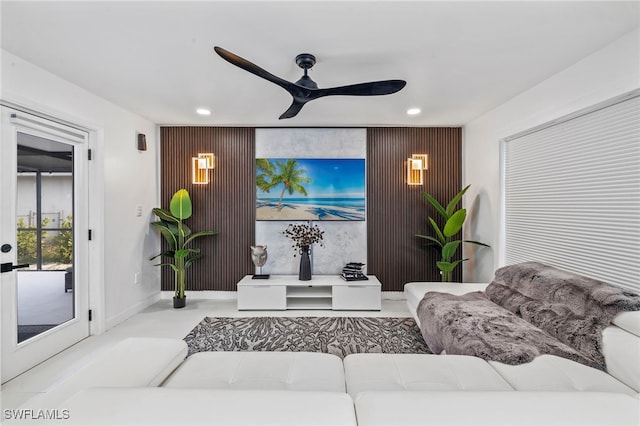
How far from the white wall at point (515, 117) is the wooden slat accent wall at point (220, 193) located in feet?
10.0

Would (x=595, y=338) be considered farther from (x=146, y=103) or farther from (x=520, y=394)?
(x=146, y=103)

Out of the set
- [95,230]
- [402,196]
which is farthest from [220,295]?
[402,196]

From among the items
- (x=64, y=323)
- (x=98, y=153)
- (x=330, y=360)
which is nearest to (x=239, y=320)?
(x=64, y=323)

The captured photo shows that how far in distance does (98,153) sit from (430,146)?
13.5ft

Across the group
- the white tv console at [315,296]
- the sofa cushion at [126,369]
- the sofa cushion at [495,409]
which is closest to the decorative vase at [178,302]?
the white tv console at [315,296]

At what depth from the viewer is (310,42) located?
204 cm

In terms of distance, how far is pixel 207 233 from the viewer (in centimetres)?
396

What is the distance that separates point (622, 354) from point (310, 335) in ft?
7.55

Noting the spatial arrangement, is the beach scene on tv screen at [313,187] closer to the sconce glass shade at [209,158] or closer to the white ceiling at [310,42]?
the sconce glass shade at [209,158]

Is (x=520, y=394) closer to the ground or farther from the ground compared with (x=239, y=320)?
farther from the ground

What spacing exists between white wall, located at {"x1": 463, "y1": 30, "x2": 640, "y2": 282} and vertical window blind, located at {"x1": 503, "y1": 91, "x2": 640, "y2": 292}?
0.12m

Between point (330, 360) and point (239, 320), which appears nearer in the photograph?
point (330, 360)

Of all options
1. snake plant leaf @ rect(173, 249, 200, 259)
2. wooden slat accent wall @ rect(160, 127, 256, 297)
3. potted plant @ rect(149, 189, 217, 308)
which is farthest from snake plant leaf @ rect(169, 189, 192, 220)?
snake plant leaf @ rect(173, 249, 200, 259)

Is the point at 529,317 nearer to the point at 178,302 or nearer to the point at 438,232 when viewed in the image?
the point at 438,232
